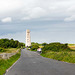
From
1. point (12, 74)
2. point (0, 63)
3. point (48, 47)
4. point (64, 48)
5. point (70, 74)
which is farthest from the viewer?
point (48, 47)

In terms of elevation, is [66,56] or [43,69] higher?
[66,56]

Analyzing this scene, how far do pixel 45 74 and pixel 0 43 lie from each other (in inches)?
5662

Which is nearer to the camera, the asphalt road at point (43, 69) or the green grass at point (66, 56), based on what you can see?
the asphalt road at point (43, 69)

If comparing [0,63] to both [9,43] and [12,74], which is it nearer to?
[12,74]

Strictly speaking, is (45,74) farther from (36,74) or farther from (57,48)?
(57,48)

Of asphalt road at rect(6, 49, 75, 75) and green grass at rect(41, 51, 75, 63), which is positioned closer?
asphalt road at rect(6, 49, 75, 75)

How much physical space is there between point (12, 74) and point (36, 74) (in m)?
2.03

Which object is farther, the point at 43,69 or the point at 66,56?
the point at 66,56

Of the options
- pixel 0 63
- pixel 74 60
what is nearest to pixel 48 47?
pixel 74 60

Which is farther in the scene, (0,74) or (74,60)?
(74,60)

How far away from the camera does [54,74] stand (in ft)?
41.2

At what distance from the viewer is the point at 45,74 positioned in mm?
12648

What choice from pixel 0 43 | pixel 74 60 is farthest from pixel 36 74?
pixel 0 43

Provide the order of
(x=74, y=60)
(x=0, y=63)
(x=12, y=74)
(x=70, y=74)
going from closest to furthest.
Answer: (x=70, y=74) → (x=12, y=74) → (x=0, y=63) → (x=74, y=60)
